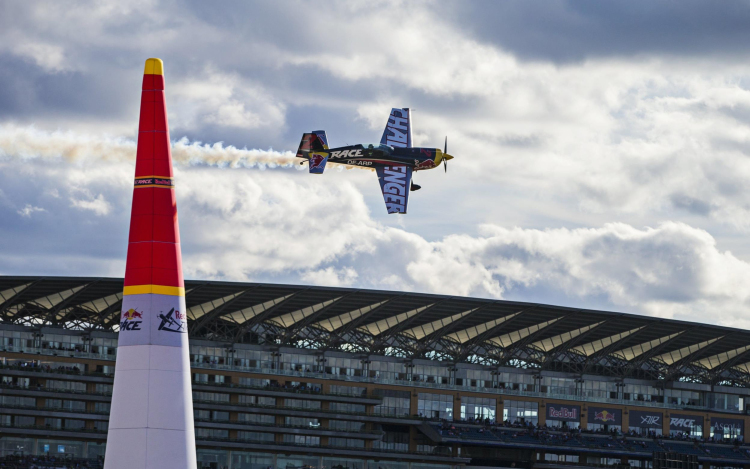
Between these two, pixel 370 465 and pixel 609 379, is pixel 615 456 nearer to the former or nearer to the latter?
pixel 609 379

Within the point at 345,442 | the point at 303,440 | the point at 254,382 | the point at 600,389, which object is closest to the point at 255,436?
the point at 303,440

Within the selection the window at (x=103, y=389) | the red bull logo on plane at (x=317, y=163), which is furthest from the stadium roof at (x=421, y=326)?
the red bull logo on plane at (x=317, y=163)

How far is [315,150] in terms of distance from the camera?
75812 millimetres

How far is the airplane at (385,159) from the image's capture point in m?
75.8

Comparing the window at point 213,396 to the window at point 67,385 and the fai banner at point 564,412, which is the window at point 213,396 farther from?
the fai banner at point 564,412

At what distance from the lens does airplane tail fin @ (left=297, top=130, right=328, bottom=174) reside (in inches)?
2945

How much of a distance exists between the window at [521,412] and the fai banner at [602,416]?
24.1 feet

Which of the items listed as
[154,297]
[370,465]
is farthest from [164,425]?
[370,465]

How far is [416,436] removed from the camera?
118 m

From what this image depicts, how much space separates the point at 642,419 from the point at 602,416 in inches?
219

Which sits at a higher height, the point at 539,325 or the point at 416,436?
the point at 539,325

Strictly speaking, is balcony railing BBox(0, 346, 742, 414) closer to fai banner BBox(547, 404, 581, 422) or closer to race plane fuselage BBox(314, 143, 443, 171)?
fai banner BBox(547, 404, 581, 422)

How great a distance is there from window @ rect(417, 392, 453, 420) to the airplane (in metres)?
47.4

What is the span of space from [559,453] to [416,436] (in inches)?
701
